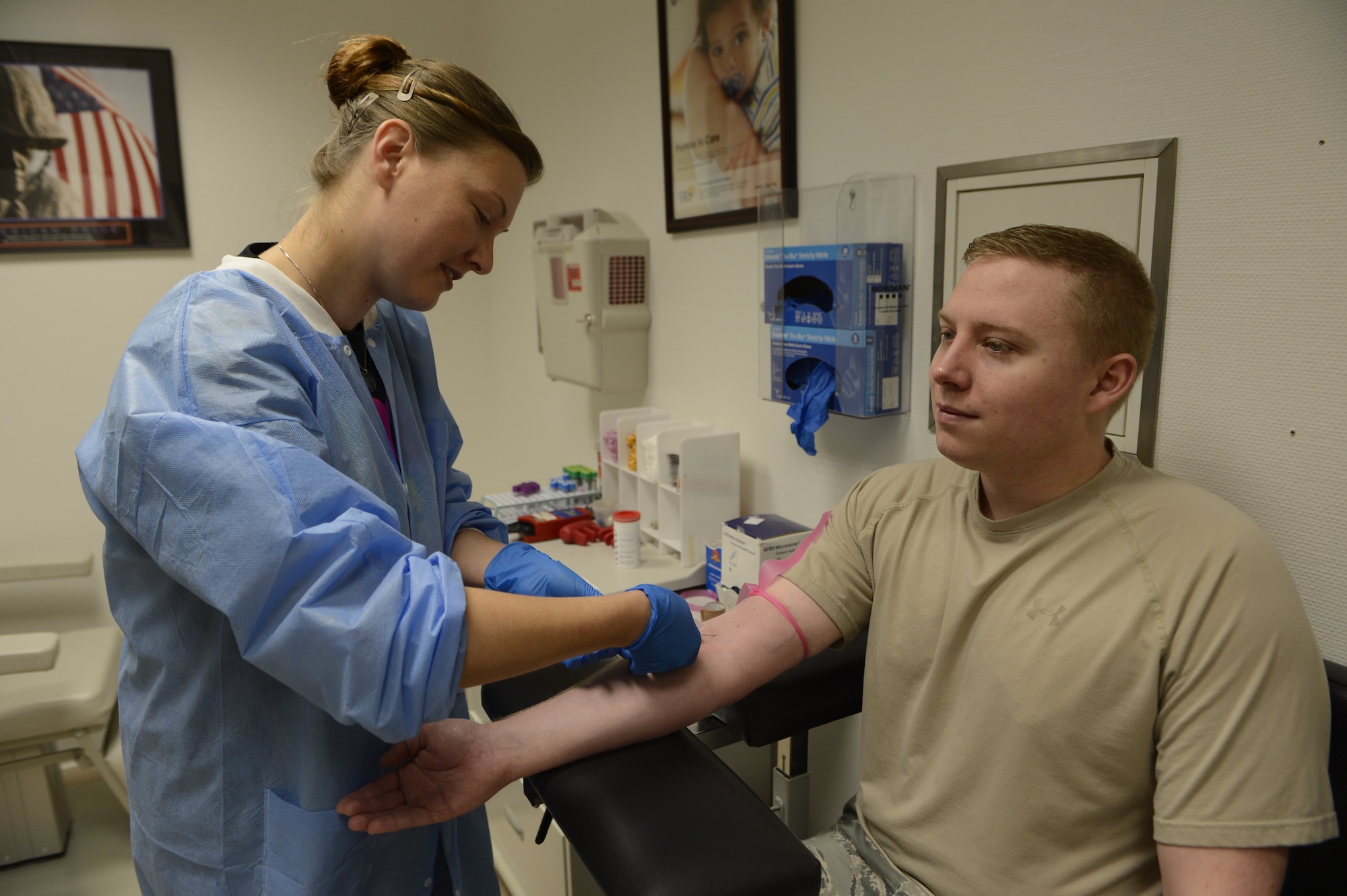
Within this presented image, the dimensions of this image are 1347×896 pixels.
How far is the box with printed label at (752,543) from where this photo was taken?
177 centimetres

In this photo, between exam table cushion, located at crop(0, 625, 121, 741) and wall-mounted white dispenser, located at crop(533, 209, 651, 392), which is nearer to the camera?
exam table cushion, located at crop(0, 625, 121, 741)

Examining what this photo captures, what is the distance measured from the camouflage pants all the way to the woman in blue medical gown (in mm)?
375

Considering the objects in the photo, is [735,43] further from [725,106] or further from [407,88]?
[407,88]

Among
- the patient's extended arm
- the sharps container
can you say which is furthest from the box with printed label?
the patient's extended arm

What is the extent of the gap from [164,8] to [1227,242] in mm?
3161

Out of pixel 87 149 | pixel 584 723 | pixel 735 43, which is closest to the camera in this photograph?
pixel 584 723

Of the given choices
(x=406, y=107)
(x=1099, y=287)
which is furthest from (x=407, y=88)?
(x=1099, y=287)

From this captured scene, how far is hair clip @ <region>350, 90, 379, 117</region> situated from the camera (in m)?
1.07

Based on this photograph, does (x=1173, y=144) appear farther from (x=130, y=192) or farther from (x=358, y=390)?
(x=130, y=192)

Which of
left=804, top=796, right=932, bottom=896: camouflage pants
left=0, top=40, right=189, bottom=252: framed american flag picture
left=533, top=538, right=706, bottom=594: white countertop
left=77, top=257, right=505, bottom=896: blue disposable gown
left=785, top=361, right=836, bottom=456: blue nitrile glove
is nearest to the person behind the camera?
left=77, top=257, right=505, bottom=896: blue disposable gown

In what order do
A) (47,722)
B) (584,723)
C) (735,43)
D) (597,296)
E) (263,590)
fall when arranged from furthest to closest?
(597,296)
(47,722)
(735,43)
(584,723)
(263,590)

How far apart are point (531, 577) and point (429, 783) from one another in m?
0.30

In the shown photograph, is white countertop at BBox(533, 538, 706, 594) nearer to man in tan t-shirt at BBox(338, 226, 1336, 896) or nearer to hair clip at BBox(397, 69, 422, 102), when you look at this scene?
man in tan t-shirt at BBox(338, 226, 1336, 896)

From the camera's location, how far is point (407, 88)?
1044mm
